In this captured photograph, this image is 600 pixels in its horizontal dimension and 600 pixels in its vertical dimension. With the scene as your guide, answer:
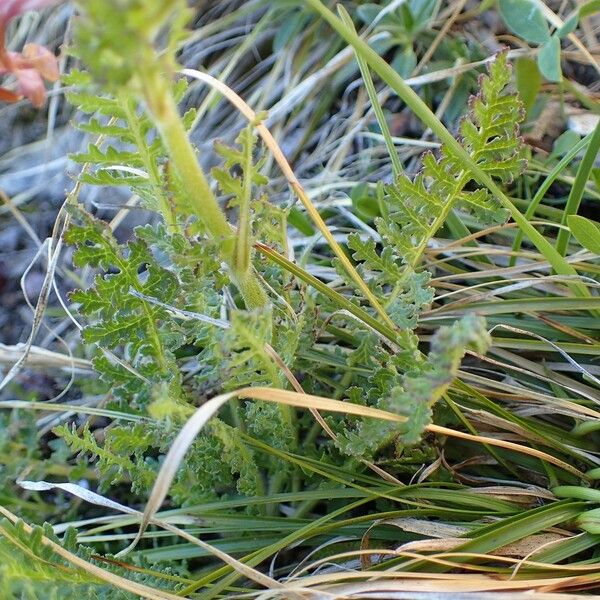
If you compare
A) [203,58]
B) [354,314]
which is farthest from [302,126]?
[354,314]

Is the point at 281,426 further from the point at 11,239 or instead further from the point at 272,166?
the point at 11,239

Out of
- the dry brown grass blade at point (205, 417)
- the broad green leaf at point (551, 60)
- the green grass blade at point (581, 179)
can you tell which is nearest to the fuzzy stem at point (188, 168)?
the dry brown grass blade at point (205, 417)

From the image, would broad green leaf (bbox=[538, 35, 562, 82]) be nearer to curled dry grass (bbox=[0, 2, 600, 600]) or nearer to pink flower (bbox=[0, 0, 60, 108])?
curled dry grass (bbox=[0, 2, 600, 600])

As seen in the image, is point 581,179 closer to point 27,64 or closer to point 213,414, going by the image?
point 213,414

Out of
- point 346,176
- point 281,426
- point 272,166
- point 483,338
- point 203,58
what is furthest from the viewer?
point 203,58

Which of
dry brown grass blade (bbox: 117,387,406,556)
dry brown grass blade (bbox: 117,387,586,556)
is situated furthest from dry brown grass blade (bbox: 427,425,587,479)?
dry brown grass blade (bbox: 117,387,406,556)

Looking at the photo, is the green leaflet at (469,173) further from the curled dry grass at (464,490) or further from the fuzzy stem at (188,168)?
the fuzzy stem at (188,168)
